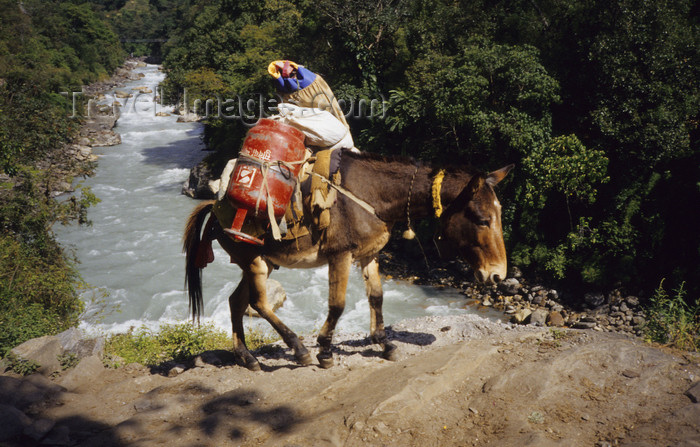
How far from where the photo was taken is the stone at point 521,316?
10.9 meters

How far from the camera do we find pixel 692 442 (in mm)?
2719

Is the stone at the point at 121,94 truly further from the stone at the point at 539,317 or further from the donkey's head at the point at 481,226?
the donkey's head at the point at 481,226

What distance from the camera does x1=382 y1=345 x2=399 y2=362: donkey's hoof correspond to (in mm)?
5016

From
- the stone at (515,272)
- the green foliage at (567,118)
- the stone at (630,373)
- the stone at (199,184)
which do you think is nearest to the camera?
the stone at (630,373)

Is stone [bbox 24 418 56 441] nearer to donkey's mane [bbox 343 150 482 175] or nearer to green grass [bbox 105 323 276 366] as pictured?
green grass [bbox 105 323 276 366]

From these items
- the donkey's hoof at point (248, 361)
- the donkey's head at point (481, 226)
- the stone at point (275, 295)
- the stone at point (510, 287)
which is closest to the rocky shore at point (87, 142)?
the stone at point (275, 295)

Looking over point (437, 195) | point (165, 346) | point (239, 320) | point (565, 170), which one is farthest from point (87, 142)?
point (437, 195)

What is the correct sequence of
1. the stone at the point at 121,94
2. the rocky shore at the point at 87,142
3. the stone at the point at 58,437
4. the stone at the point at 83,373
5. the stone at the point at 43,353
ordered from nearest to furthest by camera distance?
the stone at the point at 58,437
the stone at the point at 83,373
the stone at the point at 43,353
the rocky shore at the point at 87,142
the stone at the point at 121,94

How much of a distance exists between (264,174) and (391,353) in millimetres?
2453

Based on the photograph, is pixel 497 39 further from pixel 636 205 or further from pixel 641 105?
pixel 636 205

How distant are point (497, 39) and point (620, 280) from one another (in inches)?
364

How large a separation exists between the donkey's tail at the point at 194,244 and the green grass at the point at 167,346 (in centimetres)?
81

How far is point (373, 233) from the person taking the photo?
4559 mm

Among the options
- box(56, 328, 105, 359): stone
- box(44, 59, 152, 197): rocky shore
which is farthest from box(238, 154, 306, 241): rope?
box(44, 59, 152, 197): rocky shore
